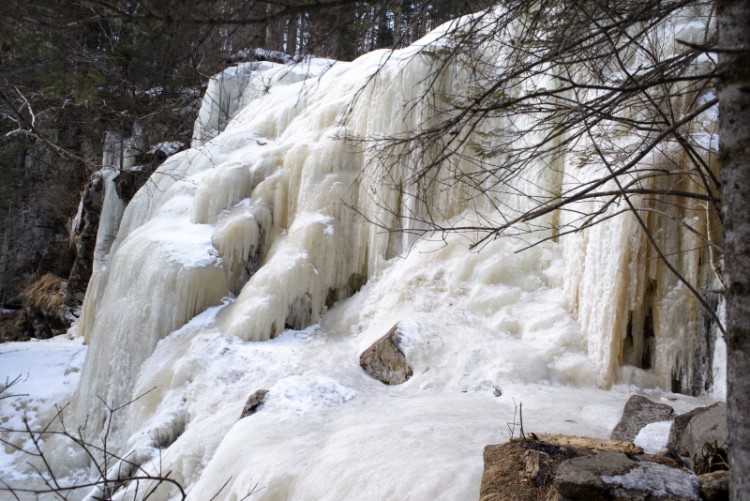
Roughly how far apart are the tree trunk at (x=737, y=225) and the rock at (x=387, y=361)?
419 cm

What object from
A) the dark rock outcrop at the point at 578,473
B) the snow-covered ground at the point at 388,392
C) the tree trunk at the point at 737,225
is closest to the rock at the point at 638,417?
the snow-covered ground at the point at 388,392

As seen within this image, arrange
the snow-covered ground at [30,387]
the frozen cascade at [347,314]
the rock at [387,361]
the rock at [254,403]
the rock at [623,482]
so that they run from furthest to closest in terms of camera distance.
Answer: the snow-covered ground at [30,387] → the rock at [387,361] → the rock at [254,403] → the frozen cascade at [347,314] → the rock at [623,482]

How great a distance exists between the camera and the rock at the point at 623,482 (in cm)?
218

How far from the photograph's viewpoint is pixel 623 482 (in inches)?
88.0

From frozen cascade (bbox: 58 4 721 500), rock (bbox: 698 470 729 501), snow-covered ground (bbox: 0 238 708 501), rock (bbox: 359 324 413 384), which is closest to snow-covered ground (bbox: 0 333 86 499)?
snow-covered ground (bbox: 0 238 708 501)

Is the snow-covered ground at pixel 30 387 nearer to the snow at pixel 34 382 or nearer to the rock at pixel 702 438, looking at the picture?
the snow at pixel 34 382

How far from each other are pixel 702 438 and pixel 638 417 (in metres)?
0.90

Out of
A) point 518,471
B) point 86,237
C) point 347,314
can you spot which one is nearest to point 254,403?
point 347,314

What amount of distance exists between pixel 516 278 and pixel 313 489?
372 centimetres

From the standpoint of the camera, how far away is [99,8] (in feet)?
7.39

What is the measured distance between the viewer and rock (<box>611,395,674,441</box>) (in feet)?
11.4

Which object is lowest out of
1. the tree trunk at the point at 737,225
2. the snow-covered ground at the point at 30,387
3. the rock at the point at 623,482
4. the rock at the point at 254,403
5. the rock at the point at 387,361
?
the snow-covered ground at the point at 30,387

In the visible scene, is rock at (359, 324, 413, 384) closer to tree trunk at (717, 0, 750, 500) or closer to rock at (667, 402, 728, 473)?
rock at (667, 402, 728, 473)

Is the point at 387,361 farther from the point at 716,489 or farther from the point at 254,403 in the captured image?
the point at 716,489
